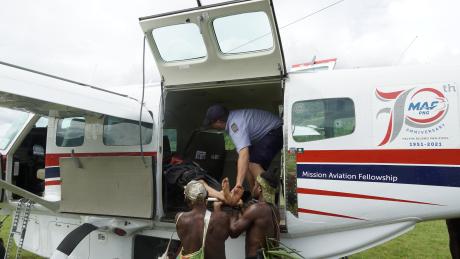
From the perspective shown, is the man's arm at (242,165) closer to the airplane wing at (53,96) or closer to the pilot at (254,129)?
the pilot at (254,129)

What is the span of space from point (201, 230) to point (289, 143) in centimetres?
137

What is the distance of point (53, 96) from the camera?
4.29 metres

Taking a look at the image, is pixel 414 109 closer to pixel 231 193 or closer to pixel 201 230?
pixel 231 193

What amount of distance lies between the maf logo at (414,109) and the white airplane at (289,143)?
0.03ft

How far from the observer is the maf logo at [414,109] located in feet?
13.2

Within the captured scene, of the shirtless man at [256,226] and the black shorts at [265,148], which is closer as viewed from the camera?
the shirtless man at [256,226]

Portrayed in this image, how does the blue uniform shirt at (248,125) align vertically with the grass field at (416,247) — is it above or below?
above

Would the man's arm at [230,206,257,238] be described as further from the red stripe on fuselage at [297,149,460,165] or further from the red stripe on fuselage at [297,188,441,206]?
the red stripe on fuselage at [297,149,460,165]

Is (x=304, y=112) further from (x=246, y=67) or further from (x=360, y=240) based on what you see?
(x=360, y=240)

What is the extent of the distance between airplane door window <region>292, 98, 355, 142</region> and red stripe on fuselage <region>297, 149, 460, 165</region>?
0.62 feet

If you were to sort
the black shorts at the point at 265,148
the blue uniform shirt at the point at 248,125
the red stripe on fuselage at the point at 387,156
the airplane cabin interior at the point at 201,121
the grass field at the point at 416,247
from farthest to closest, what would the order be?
the grass field at the point at 416,247
the airplane cabin interior at the point at 201,121
the black shorts at the point at 265,148
the blue uniform shirt at the point at 248,125
the red stripe on fuselage at the point at 387,156

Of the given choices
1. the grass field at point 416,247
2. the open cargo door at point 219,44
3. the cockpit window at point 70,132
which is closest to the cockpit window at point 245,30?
the open cargo door at point 219,44

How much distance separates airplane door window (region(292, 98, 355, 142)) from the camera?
4.38 metres

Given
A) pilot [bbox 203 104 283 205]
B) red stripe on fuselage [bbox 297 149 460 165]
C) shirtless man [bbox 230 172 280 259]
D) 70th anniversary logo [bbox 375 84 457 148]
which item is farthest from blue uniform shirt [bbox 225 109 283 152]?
70th anniversary logo [bbox 375 84 457 148]
